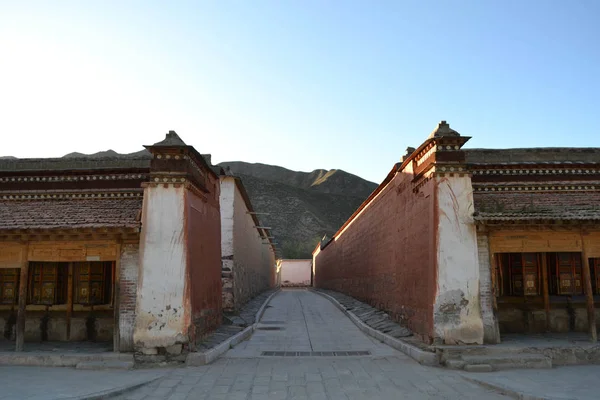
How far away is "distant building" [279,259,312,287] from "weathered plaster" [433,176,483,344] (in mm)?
42239

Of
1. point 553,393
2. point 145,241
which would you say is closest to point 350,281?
point 145,241

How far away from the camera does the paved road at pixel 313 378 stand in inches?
254

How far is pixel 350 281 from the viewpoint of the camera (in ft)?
71.8

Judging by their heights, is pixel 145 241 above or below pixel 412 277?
above

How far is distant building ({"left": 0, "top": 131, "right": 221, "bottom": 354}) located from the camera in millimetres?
8602

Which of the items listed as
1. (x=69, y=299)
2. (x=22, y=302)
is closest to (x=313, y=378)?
(x=69, y=299)

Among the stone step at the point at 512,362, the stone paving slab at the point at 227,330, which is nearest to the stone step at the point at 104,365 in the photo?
the stone paving slab at the point at 227,330

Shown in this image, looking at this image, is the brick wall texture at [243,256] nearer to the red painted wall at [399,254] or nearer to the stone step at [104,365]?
the red painted wall at [399,254]

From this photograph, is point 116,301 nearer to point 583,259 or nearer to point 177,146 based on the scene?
point 177,146

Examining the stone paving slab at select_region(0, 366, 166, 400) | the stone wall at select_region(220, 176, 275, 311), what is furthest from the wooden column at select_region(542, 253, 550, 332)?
the stone wall at select_region(220, 176, 275, 311)

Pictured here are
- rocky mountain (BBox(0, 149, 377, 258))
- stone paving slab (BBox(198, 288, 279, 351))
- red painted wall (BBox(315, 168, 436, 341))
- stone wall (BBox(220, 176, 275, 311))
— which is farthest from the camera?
rocky mountain (BBox(0, 149, 377, 258))

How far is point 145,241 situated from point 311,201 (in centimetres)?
7184

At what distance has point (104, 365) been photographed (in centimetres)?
803

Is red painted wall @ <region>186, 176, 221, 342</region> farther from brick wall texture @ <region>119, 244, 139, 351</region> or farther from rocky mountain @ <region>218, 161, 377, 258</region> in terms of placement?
rocky mountain @ <region>218, 161, 377, 258</region>
